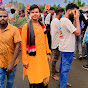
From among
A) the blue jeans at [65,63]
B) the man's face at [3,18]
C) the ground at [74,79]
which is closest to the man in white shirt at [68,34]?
the blue jeans at [65,63]

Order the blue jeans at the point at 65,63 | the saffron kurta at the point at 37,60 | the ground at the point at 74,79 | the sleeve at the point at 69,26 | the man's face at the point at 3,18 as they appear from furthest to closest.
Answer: the ground at the point at 74,79, the blue jeans at the point at 65,63, the sleeve at the point at 69,26, the saffron kurta at the point at 37,60, the man's face at the point at 3,18

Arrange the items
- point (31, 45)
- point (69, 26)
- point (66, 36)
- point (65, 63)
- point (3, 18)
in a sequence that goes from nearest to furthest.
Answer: point (3, 18) → point (31, 45) → point (69, 26) → point (66, 36) → point (65, 63)

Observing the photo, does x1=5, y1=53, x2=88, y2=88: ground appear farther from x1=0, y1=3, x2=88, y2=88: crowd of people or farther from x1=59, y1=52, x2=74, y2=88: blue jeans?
x1=0, y1=3, x2=88, y2=88: crowd of people

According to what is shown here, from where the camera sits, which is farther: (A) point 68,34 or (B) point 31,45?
(A) point 68,34

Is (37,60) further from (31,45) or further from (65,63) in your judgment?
(65,63)

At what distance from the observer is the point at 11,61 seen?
251cm

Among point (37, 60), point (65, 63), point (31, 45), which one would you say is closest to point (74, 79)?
point (65, 63)

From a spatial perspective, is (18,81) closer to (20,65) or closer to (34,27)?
(20,65)

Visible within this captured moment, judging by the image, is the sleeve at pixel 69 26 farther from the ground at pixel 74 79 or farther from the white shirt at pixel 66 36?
the ground at pixel 74 79

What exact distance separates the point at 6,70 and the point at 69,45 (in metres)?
1.26

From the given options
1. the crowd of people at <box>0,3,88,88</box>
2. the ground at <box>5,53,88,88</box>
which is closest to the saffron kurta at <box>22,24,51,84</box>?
the crowd of people at <box>0,3,88,88</box>

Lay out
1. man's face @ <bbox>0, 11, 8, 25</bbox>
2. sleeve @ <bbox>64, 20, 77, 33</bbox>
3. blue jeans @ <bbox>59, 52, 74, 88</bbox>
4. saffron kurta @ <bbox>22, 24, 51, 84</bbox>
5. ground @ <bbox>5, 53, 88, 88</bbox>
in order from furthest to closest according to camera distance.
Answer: ground @ <bbox>5, 53, 88, 88</bbox>, blue jeans @ <bbox>59, 52, 74, 88</bbox>, sleeve @ <bbox>64, 20, 77, 33</bbox>, saffron kurta @ <bbox>22, 24, 51, 84</bbox>, man's face @ <bbox>0, 11, 8, 25</bbox>

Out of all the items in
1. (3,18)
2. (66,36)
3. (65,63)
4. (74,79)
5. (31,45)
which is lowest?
(74,79)

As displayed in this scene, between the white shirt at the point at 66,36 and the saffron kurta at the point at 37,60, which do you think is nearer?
the saffron kurta at the point at 37,60
